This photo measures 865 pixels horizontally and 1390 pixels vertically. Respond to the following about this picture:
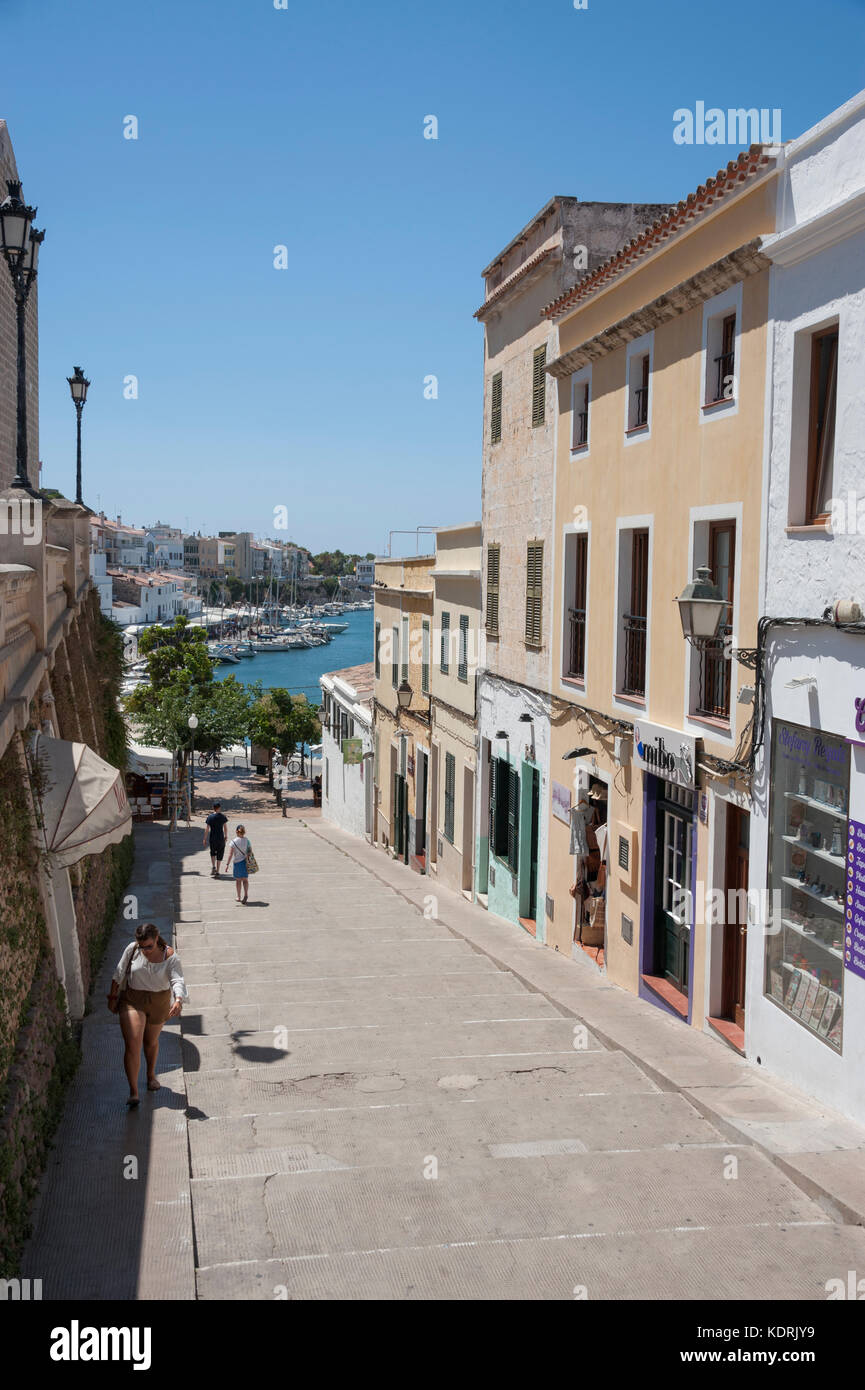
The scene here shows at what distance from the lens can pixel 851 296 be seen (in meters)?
8.52

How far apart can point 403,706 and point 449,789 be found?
4.53 meters

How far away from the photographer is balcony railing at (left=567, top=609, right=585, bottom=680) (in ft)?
52.2

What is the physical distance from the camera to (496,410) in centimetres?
2030

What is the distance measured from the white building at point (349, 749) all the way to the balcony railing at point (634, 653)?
766 inches

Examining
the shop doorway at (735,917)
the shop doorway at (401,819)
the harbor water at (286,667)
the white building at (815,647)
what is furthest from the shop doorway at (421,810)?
the harbor water at (286,667)

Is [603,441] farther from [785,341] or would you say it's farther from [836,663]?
[836,663]

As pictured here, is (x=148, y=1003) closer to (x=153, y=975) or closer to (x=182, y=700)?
(x=153, y=975)

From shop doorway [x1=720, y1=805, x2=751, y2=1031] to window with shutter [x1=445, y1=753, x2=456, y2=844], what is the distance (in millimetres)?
12494

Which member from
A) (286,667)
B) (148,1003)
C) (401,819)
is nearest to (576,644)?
(148,1003)

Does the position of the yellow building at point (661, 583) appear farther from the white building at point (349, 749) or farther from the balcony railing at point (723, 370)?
the white building at point (349, 749)

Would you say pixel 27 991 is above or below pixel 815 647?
below

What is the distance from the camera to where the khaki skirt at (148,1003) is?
29.2 ft

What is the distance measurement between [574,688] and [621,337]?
4.43 meters

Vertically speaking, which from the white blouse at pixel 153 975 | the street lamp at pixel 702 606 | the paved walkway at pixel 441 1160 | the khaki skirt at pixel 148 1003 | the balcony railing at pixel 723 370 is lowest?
the paved walkway at pixel 441 1160
